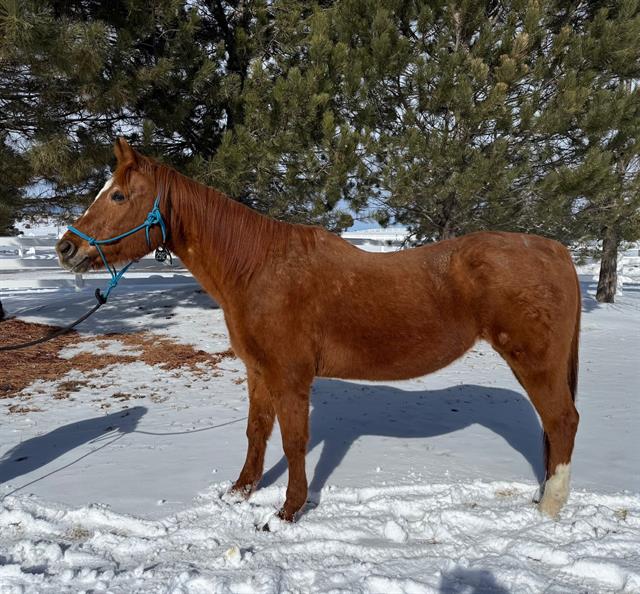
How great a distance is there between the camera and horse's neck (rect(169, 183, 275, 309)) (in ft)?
9.71

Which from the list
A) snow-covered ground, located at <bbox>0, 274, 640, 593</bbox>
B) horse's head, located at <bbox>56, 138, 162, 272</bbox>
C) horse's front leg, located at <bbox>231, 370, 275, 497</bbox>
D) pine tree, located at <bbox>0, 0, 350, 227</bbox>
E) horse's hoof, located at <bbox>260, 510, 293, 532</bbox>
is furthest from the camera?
pine tree, located at <bbox>0, 0, 350, 227</bbox>

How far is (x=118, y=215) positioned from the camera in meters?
2.81

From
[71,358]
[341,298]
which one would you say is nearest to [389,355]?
[341,298]

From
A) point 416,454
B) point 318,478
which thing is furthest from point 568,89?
point 318,478

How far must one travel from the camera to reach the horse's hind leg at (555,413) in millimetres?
2869

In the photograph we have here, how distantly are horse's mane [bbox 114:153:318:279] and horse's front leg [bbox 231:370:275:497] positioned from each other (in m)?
0.85

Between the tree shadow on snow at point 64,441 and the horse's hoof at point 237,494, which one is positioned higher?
the horse's hoof at point 237,494

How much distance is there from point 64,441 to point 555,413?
3989mm

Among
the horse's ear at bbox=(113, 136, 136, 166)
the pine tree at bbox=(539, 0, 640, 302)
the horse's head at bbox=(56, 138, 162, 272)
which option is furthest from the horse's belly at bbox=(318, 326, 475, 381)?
the pine tree at bbox=(539, 0, 640, 302)

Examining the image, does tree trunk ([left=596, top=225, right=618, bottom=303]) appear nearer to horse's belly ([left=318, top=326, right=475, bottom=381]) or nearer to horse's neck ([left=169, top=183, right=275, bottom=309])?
horse's belly ([left=318, top=326, right=475, bottom=381])

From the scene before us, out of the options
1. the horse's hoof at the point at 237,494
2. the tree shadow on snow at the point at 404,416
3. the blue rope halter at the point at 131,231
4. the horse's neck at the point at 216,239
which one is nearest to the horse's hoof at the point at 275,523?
the horse's hoof at the point at 237,494

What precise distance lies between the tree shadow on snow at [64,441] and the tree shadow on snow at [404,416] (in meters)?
1.67

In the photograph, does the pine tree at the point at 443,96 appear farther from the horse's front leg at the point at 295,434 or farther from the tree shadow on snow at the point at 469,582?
the tree shadow on snow at the point at 469,582

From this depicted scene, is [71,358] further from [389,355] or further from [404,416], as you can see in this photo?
[389,355]
